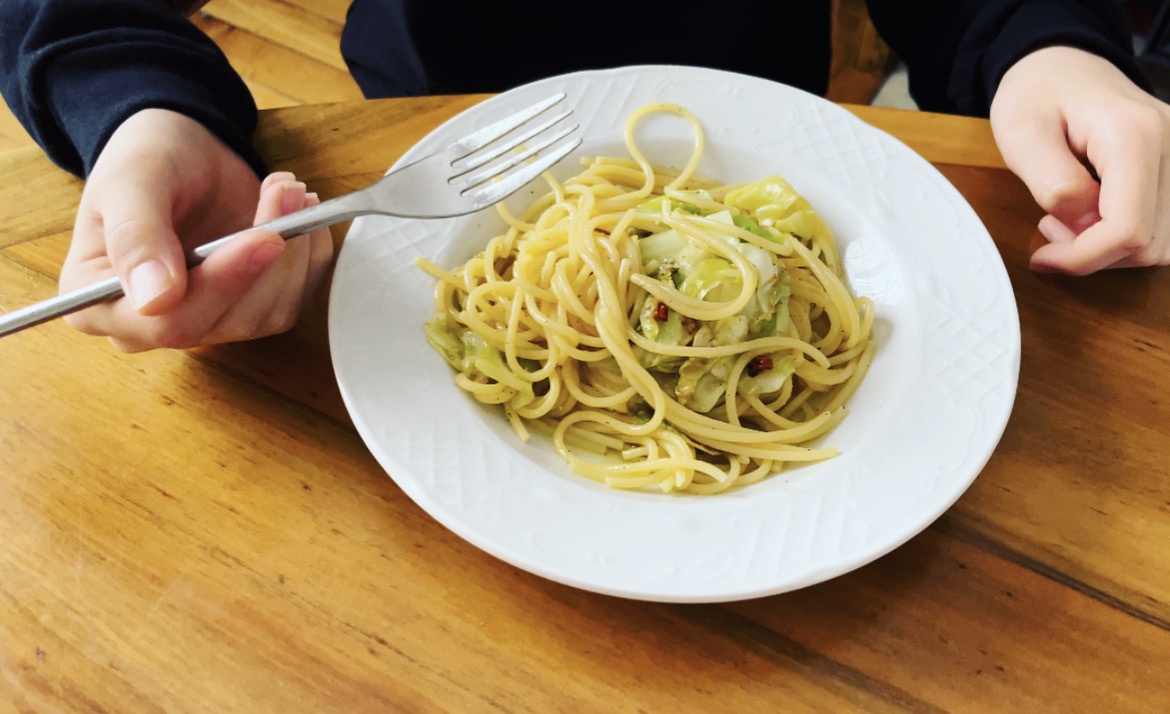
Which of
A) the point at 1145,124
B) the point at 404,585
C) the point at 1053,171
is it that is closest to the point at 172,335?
the point at 404,585

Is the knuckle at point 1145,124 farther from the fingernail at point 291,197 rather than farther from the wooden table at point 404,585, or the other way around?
the fingernail at point 291,197

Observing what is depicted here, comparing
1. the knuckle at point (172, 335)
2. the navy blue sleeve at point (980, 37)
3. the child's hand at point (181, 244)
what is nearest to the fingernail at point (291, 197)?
the child's hand at point (181, 244)

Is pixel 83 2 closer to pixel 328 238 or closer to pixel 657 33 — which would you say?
pixel 328 238

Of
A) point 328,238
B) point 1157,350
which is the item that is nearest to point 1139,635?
point 1157,350

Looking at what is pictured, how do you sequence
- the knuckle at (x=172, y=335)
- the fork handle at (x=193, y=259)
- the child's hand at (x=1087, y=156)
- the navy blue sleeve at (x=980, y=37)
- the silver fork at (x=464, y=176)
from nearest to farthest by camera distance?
the fork handle at (x=193, y=259)
the knuckle at (x=172, y=335)
the silver fork at (x=464, y=176)
the child's hand at (x=1087, y=156)
the navy blue sleeve at (x=980, y=37)

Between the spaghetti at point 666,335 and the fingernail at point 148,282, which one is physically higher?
the fingernail at point 148,282

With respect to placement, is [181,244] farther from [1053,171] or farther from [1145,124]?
[1145,124]

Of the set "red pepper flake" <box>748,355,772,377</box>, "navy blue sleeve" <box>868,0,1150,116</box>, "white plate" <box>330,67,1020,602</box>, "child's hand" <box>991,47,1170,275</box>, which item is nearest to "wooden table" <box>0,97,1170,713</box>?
"white plate" <box>330,67,1020,602</box>
